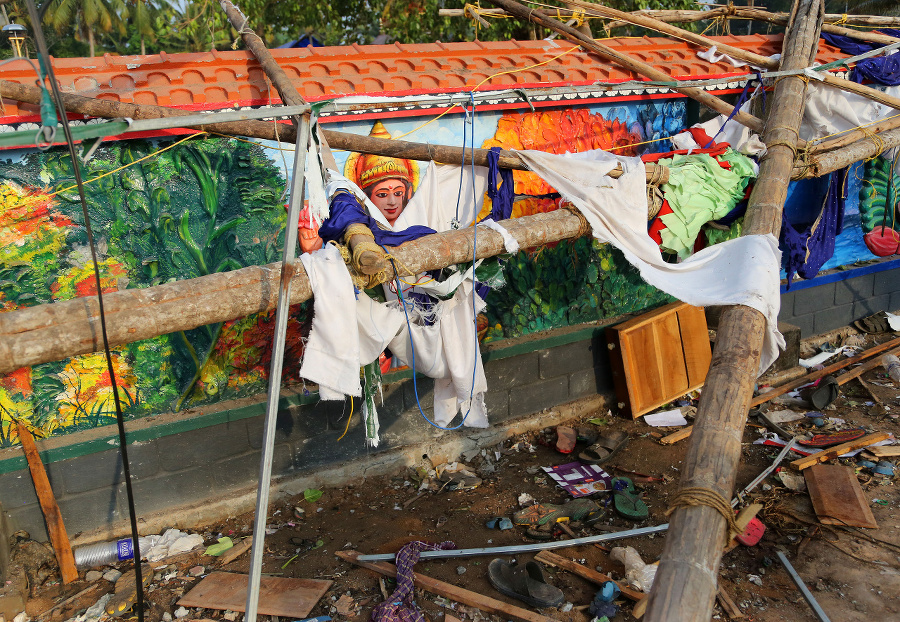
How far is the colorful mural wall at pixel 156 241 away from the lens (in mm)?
3768

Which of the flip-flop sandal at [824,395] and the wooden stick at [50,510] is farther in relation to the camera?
the flip-flop sandal at [824,395]

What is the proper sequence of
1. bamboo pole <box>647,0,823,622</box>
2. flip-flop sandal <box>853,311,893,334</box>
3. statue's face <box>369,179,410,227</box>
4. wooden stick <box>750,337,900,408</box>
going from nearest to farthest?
bamboo pole <box>647,0,823,622</box>, statue's face <box>369,179,410,227</box>, wooden stick <box>750,337,900,408</box>, flip-flop sandal <box>853,311,893,334</box>

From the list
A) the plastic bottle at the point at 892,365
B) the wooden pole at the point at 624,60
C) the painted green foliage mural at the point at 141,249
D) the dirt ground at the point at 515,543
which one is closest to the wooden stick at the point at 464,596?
the dirt ground at the point at 515,543

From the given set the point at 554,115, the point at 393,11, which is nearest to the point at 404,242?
the point at 554,115

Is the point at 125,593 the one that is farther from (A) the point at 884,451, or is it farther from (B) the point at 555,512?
(A) the point at 884,451

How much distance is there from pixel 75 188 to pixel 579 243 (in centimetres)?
382

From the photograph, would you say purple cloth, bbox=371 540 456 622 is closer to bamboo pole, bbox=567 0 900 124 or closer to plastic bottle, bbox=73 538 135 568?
plastic bottle, bbox=73 538 135 568

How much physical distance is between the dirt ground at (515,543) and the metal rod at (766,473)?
0.07m

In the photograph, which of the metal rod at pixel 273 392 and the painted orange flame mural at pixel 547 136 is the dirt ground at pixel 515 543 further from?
the painted orange flame mural at pixel 547 136

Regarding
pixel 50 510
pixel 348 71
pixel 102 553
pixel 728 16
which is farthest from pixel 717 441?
pixel 728 16

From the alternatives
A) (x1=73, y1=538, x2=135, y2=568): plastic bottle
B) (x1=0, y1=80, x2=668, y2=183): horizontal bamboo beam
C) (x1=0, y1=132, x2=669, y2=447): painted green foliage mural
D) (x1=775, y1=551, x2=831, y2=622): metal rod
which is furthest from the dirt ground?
(x1=0, y1=80, x2=668, y2=183): horizontal bamboo beam

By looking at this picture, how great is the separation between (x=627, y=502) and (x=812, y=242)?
8.90ft

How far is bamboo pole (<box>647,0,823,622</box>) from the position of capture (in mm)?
2062

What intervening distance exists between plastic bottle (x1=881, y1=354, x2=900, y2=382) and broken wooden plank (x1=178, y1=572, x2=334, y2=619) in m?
5.85
